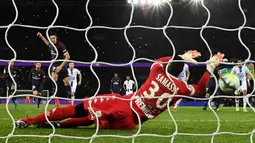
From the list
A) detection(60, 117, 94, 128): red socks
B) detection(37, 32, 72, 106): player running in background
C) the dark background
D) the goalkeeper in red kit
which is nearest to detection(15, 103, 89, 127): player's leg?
the goalkeeper in red kit

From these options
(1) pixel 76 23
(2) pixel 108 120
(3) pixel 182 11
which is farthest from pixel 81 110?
(3) pixel 182 11

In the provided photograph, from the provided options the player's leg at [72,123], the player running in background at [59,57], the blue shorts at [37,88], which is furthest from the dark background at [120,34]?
the player's leg at [72,123]

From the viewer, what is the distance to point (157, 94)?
13.2 feet

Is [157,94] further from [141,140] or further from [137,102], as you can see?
[141,140]

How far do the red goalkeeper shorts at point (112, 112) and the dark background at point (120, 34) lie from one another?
14.9 metres

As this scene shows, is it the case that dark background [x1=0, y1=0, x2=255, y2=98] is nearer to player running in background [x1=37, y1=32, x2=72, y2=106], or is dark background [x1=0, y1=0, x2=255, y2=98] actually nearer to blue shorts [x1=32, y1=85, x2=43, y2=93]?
blue shorts [x1=32, y1=85, x2=43, y2=93]

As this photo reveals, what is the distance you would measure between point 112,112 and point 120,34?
57.0 feet

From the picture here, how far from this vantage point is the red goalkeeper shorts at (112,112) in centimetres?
395

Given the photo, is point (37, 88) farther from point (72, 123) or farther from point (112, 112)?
point (112, 112)

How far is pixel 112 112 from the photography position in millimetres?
3947

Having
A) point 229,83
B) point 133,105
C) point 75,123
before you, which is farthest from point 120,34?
point 133,105

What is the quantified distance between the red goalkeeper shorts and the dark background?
1494 centimetres

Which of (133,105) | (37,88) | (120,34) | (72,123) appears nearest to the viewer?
(133,105)

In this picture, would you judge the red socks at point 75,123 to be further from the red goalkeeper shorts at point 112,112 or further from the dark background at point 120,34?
the dark background at point 120,34
